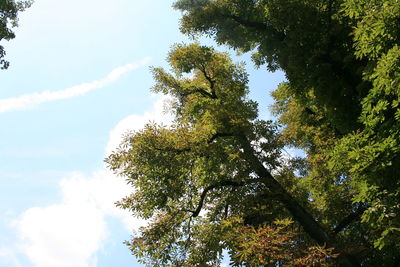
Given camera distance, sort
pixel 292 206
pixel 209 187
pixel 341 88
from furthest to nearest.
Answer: pixel 209 187 < pixel 292 206 < pixel 341 88

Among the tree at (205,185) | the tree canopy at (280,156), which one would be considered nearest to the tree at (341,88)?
the tree canopy at (280,156)

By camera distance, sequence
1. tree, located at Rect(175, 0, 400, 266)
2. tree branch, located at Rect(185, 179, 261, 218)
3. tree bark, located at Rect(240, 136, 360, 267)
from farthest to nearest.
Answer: tree branch, located at Rect(185, 179, 261, 218), tree bark, located at Rect(240, 136, 360, 267), tree, located at Rect(175, 0, 400, 266)

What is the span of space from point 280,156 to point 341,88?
3.34 meters

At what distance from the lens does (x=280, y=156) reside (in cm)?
1111

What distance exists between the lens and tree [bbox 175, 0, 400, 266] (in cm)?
634

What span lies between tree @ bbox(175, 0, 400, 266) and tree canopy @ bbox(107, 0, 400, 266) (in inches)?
1.4

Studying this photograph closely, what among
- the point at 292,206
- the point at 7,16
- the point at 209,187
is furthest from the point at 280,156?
the point at 7,16

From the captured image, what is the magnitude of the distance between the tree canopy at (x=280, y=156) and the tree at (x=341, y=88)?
0.04 m

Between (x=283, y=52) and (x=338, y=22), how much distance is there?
2009 mm

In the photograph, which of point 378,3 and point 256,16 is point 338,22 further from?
point 256,16

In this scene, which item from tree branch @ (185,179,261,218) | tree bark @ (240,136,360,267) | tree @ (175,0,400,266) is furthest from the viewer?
tree branch @ (185,179,261,218)

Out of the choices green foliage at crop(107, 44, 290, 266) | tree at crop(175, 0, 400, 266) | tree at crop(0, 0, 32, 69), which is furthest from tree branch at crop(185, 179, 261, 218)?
tree at crop(0, 0, 32, 69)

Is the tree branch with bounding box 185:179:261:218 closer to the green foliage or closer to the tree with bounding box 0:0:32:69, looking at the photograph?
the green foliage

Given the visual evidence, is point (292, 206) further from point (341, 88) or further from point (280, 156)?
point (341, 88)
